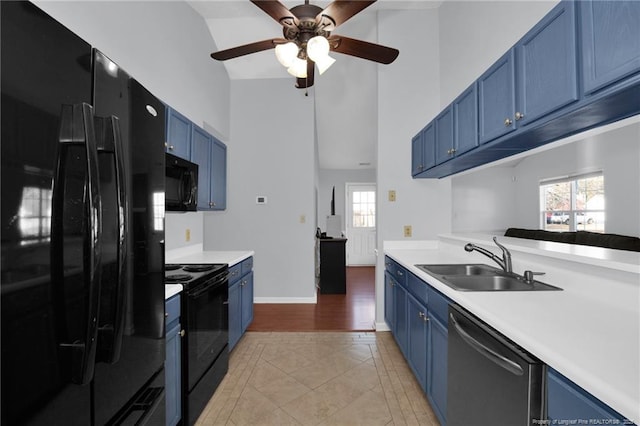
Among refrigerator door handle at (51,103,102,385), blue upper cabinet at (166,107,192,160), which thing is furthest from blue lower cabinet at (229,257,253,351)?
refrigerator door handle at (51,103,102,385)

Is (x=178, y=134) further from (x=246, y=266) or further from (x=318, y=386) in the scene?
(x=318, y=386)

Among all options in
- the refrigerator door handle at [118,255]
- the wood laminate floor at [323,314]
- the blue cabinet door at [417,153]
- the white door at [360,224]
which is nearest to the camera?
the refrigerator door handle at [118,255]

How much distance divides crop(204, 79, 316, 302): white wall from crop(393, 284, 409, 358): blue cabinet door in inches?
71.9

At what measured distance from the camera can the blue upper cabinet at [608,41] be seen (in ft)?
3.08

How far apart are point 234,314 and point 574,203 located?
8.91ft

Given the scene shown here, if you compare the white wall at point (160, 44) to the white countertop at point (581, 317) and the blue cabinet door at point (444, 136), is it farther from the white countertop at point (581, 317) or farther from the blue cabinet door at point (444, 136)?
the white countertop at point (581, 317)

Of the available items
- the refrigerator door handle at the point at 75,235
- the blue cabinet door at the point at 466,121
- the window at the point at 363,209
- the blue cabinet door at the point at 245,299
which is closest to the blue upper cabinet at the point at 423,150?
the blue cabinet door at the point at 466,121

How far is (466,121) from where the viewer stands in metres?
2.08

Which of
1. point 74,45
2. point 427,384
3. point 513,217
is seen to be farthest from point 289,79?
point 427,384

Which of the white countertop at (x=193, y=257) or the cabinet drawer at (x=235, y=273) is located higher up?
the white countertop at (x=193, y=257)

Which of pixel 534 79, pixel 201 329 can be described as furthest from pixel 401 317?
pixel 534 79

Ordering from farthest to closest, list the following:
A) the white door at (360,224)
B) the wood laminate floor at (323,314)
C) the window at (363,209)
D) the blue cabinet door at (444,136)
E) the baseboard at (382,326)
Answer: the window at (363,209) → the white door at (360,224) → the wood laminate floor at (323,314) → the baseboard at (382,326) → the blue cabinet door at (444,136)

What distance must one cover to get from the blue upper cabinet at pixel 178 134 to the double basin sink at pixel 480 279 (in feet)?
6.71

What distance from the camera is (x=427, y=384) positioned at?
1.80m
